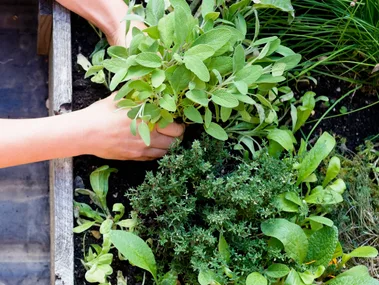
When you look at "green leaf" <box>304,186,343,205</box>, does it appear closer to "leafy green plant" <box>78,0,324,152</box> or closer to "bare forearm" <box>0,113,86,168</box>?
"leafy green plant" <box>78,0,324,152</box>

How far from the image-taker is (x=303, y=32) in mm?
1475

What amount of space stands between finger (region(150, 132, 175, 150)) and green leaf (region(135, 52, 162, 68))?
0.20m

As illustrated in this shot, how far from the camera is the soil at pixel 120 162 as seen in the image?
130 centimetres

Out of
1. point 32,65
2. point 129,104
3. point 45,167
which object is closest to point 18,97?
point 32,65

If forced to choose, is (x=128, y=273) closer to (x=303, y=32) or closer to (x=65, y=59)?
(x=65, y=59)

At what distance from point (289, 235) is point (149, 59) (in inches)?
18.3

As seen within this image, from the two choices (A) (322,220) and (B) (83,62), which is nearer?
(A) (322,220)

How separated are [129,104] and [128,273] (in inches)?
15.3

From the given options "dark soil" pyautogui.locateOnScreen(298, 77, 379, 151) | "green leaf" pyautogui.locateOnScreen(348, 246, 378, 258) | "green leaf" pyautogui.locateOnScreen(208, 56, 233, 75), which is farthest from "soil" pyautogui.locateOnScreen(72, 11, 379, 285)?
"green leaf" pyautogui.locateOnScreen(348, 246, 378, 258)

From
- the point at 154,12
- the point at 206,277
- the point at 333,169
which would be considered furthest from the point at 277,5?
the point at 206,277

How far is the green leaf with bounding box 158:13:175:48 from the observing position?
3.62ft

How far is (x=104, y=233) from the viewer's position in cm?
126

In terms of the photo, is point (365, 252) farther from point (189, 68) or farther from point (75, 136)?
point (75, 136)

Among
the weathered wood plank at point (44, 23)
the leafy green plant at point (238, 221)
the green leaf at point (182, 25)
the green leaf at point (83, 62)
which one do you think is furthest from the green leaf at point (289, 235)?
the weathered wood plank at point (44, 23)
